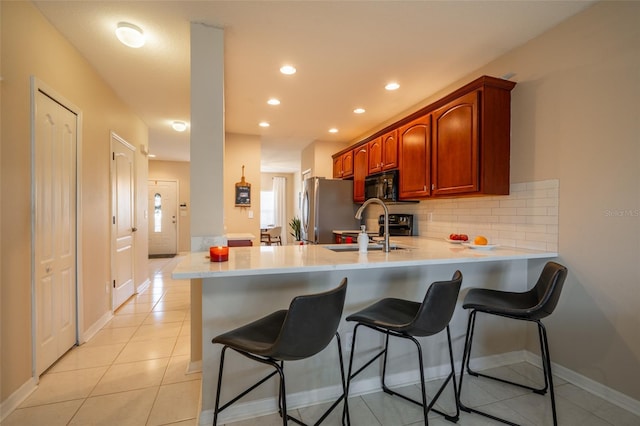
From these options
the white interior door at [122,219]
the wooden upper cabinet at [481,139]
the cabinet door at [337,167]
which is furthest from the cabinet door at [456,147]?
the white interior door at [122,219]

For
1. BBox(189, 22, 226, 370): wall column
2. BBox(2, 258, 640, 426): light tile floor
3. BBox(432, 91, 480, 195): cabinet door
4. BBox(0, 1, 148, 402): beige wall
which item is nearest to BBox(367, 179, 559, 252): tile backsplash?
BBox(432, 91, 480, 195): cabinet door

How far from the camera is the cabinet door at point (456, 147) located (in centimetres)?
236

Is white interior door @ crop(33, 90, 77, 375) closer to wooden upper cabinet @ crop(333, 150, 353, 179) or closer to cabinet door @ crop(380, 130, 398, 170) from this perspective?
cabinet door @ crop(380, 130, 398, 170)

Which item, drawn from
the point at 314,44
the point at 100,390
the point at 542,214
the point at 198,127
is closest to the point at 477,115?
the point at 542,214

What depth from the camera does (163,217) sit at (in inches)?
303

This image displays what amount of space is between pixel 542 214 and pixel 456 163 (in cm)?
72

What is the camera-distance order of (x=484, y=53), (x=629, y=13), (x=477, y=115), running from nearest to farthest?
(x=629, y=13) → (x=477, y=115) → (x=484, y=53)

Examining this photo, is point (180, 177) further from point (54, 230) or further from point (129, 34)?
point (129, 34)

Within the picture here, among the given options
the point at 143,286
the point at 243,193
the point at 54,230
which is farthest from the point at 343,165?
the point at 54,230

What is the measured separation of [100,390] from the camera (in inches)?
77.5

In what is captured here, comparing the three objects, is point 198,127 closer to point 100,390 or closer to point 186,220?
point 100,390

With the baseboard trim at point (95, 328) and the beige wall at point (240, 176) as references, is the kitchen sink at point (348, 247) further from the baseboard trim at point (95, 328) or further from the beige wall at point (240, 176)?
the beige wall at point (240, 176)

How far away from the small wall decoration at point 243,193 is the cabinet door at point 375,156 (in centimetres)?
217

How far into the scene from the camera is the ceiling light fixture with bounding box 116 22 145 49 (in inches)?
82.7
